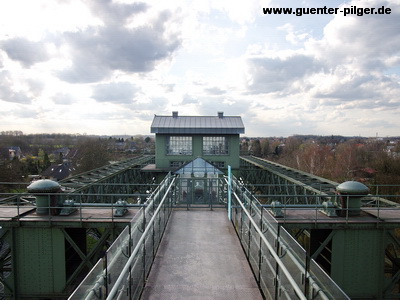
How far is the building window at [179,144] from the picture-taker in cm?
2895

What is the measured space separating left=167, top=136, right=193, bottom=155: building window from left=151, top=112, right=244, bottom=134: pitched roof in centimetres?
85

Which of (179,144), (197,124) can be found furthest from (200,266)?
(197,124)

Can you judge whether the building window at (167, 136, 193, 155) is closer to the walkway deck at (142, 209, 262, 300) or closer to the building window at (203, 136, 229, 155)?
the building window at (203, 136, 229, 155)

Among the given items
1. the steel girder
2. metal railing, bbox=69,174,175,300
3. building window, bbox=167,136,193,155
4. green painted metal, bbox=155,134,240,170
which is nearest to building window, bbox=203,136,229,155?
green painted metal, bbox=155,134,240,170

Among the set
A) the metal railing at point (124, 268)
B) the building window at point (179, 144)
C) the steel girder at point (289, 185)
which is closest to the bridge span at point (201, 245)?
the metal railing at point (124, 268)

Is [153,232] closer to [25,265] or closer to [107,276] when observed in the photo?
[107,276]

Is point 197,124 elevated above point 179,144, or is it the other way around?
point 197,124

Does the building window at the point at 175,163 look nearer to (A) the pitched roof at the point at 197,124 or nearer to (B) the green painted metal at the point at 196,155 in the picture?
(B) the green painted metal at the point at 196,155

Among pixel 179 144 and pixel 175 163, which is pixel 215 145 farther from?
pixel 175 163

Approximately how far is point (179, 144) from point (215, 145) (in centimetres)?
360

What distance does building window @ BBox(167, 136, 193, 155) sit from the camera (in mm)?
28953

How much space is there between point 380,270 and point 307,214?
3187 millimetres

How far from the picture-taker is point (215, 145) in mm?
29250

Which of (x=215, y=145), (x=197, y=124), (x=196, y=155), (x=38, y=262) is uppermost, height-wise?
(x=197, y=124)
